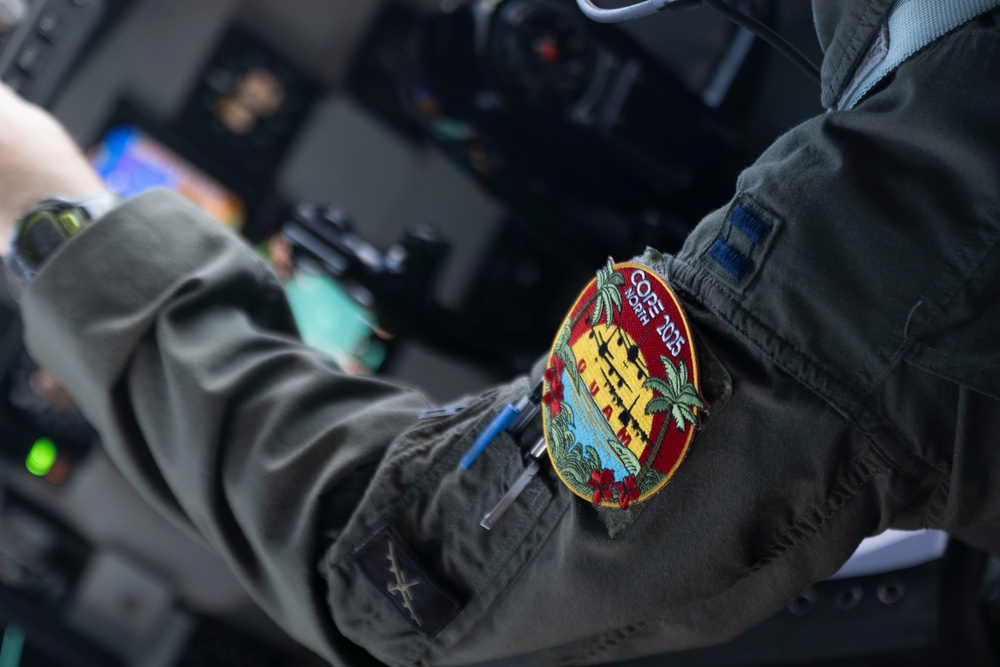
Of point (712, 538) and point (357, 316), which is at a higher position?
point (712, 538)

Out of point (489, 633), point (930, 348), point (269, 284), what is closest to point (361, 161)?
point (269, 284)

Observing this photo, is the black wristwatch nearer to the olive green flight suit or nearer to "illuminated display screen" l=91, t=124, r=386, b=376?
the olive green flight suit

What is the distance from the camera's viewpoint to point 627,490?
0.45 m

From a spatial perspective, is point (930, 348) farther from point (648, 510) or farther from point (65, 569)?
point (65, 569)

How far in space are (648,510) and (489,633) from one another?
0.49ft

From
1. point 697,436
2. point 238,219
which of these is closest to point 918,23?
point 697,436

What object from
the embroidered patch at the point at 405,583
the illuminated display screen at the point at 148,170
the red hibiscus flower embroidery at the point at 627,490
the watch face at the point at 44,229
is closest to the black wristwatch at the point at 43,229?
the watch face at the point at 44,229

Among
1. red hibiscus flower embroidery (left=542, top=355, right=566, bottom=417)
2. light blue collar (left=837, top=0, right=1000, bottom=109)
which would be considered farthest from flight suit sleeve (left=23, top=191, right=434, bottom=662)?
light blue collar (left=837, top=0, right=1000, bottom=109)

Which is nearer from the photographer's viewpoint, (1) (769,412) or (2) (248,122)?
(1) (769,412)

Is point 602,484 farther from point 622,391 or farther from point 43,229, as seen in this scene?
point 43,229

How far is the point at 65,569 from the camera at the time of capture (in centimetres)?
120

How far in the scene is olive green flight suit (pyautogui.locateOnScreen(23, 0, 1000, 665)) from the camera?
38 cm

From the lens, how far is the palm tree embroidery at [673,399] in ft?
1.38

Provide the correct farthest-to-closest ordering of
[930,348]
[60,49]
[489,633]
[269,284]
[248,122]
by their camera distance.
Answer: [248,122], [60,49], [269,284], [489,633], [930,348]
